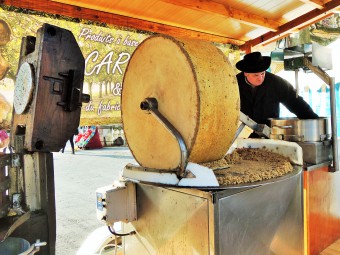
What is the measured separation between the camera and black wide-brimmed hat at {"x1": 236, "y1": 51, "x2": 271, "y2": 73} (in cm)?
269

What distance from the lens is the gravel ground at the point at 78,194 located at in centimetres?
435

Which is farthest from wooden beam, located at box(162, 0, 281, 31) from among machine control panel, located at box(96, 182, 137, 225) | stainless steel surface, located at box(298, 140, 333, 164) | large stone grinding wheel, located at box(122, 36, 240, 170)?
machine control panel, located at box(96, 182, 137, 225)

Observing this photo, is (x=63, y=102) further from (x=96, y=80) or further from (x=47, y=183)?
(x=96, y=80)

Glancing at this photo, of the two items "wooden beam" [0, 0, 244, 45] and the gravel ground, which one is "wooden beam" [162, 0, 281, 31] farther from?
the gravel ground

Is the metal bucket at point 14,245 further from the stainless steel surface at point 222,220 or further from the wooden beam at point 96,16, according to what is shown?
the wooden beam at point 96,16

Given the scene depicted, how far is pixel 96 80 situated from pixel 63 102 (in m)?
2.18

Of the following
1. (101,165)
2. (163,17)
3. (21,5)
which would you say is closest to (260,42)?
(163,17)

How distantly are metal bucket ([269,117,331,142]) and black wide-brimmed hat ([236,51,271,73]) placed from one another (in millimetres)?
676

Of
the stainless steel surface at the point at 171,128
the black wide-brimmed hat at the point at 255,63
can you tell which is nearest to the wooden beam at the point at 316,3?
the black wide-brimmed hat at the point at 255,63

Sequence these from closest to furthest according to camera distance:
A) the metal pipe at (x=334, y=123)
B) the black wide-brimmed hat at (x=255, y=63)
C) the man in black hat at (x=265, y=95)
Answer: the metal pipe at (x=334, y=123) < the black wide-brimmed hat at (x=255, y=63) < the man in black hat at (x=265, y=95)

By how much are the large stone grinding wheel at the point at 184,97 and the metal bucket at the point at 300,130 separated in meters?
0.84

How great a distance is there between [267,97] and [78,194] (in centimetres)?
492

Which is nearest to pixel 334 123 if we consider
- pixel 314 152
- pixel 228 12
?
pixel 314 152

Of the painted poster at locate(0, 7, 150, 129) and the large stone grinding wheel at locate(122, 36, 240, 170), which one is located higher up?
the painted poster at locate(0, 7, 150, 129)
